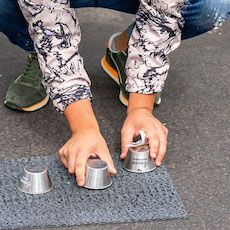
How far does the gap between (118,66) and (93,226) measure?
2.78ft

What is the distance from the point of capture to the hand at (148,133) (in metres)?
1.59

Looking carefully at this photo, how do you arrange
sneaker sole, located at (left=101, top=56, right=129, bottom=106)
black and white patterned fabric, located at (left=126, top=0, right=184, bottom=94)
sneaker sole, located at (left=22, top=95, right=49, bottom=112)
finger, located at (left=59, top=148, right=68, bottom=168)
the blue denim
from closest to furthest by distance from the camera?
finger, located at (left=59, top=148, right=68, bottom=168) → black and white patterned fabric, located at (left=126, top=0, right=184, bottom=94) → the blue denim → sneaker sole, located at (left=22, top=95, right=49, bottom=112) → sneaker sole, located at (left=101, top=56, right=129, bottom=106)

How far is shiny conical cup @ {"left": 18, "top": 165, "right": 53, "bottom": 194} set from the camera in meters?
1.47

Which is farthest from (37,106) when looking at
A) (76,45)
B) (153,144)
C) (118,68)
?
→ (153,144)

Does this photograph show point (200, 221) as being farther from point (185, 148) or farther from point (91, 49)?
point (91, 49)

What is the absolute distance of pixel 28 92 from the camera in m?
2.00

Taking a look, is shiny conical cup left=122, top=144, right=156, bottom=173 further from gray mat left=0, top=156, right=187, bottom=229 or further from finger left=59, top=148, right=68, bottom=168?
finger left=59, top=148, right=68, bottom=168

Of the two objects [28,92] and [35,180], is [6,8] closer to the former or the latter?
[28,92]

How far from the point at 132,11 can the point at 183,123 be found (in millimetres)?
445

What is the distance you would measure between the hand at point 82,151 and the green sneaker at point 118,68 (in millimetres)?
515

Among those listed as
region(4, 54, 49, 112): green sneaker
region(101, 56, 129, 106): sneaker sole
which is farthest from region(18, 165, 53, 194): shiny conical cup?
region(101, 56, 129, 106): sneaker sole

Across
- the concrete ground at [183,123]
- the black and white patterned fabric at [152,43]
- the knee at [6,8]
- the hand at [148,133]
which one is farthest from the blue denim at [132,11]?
the hand at [148,133]

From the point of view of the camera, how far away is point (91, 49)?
2.50 meters

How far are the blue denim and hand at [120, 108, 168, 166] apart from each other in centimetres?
37
